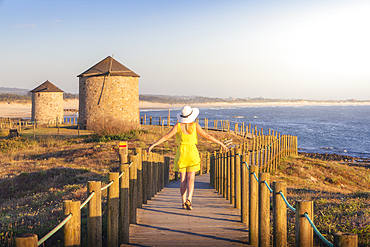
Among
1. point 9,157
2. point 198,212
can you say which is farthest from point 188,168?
point 9,157

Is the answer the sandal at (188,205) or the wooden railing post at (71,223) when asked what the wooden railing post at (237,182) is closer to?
the sandal at (188,205)

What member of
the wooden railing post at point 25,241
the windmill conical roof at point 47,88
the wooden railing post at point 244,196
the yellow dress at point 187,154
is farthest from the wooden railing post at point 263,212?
the windmill conical roof at point 47,88

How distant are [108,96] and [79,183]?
2007 cm

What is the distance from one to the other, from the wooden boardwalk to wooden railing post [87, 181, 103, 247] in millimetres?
885

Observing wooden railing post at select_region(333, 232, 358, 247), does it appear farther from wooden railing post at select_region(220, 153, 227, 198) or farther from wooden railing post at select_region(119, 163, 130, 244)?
wooden railing post at select_region(220, 153, 227, 198)

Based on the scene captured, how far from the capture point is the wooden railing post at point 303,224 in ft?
8.79

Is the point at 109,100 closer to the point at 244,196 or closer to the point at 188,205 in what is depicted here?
the point at 188,205

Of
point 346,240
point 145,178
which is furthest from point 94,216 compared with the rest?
point 145,178

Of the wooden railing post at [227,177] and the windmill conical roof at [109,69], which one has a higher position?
the windmill conical roof at [109,69]

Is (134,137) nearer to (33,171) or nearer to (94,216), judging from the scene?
(33,171)

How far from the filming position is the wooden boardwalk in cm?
412

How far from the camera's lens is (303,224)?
271 cm

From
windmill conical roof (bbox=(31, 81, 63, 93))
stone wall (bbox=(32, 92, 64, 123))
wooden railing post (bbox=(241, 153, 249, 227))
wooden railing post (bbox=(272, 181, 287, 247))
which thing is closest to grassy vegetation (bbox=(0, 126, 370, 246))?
wooden railing post (bbox=(241, 153, 249, 227))

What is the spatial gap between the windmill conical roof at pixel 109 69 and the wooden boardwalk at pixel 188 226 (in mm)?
25825
